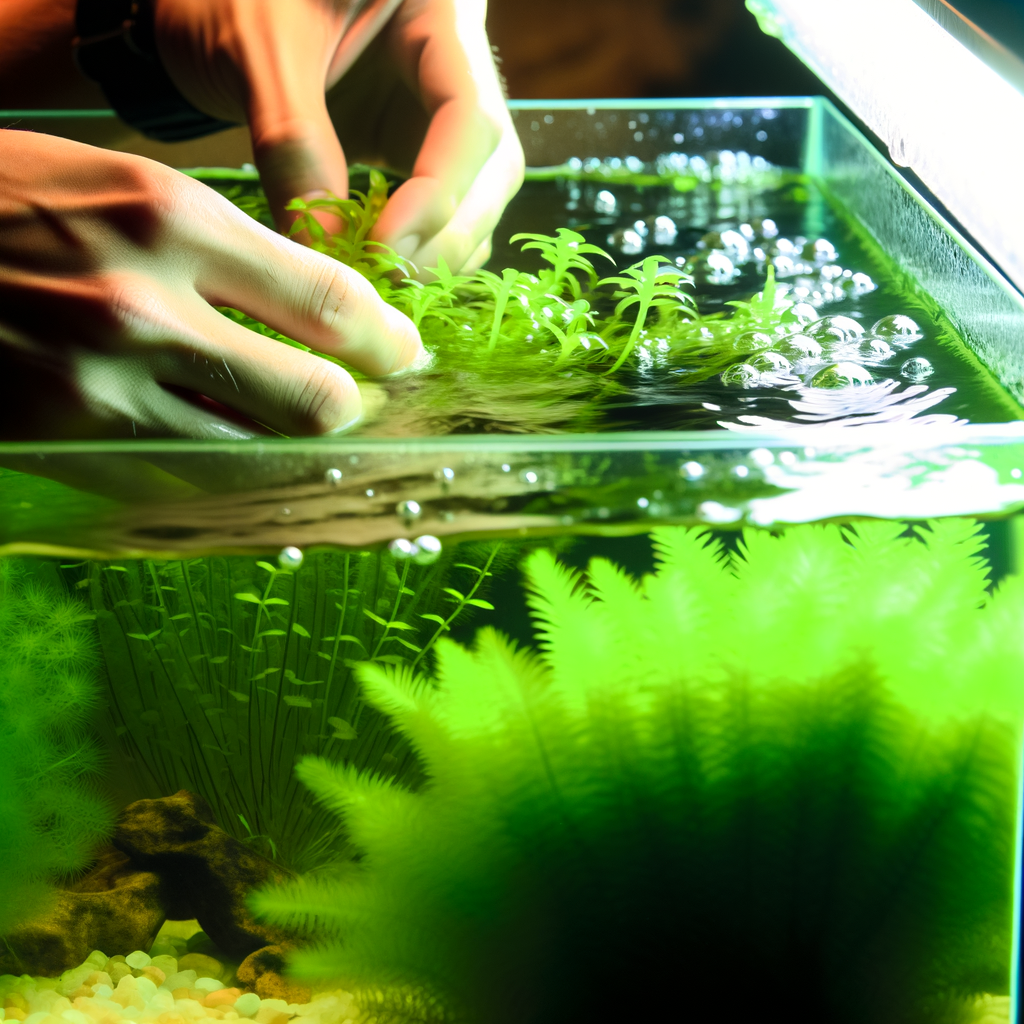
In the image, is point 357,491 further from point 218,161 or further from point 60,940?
point 218,161

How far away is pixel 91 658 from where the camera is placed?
0.38m

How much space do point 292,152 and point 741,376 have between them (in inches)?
14.9

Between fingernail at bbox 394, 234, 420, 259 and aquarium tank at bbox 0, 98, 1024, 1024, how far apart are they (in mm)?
204

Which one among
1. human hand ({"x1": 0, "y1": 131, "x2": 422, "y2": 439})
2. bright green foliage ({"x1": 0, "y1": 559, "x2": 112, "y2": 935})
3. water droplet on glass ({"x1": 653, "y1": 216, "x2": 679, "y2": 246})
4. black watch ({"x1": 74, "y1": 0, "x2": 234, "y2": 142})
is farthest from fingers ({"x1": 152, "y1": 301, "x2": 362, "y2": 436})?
black watch ({"x1": 74, "y1": 0, "x2": 234, "y2": 142})

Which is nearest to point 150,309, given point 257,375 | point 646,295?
point 257,375

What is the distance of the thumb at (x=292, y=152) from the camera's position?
0.67 metres

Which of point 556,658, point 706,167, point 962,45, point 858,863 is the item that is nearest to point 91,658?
point 556,658

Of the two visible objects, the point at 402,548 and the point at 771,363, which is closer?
the point at 402,548

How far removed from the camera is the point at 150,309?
39 centimetres

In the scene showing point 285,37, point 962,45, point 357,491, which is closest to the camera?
point 357,491

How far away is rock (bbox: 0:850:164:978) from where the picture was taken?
40cm

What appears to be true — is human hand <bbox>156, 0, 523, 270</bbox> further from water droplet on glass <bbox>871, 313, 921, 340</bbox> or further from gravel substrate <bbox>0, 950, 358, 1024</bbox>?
gravel substrate <bbox>0, 950, 358, 1024</bbox>

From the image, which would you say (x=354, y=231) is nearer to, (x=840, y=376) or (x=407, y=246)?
(x=407, y=246)

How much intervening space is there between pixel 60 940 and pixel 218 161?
2.33ft
